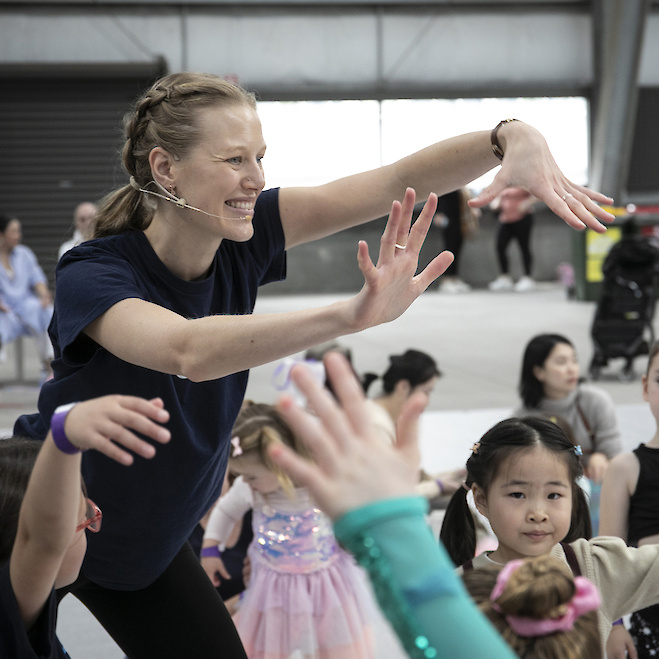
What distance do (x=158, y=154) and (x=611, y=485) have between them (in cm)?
142

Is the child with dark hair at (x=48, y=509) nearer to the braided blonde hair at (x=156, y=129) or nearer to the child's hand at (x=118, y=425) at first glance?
the child's hand at (x=118, y=425)

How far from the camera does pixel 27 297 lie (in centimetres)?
702

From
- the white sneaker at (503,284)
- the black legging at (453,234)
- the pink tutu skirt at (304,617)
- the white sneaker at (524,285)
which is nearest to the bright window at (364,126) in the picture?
the black legging at (453,234)

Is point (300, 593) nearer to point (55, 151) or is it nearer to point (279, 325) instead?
point (279, 325)

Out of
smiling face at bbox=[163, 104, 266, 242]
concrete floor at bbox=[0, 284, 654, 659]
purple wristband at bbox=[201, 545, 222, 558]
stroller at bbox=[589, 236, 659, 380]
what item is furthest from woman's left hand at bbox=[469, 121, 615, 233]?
stroller at bbox=[589, 236, 659, 380]

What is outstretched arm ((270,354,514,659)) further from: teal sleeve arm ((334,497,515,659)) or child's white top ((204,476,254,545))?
child's white top ((204,476,254,545))

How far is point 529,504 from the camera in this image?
1.84 m

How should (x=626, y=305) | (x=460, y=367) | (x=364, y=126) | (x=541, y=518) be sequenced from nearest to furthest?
(x=541, y=518) → (x=626, y=305) → (x=460, y=367) → (x=364, y=126)

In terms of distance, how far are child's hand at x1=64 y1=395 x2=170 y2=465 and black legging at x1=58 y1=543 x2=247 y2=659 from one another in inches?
28.8

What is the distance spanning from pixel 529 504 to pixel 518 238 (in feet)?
37.5

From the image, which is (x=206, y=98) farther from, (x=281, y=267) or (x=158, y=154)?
(x=281, y=267)

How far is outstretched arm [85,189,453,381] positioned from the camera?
123 centimetres

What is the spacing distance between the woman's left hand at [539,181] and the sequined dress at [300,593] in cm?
130

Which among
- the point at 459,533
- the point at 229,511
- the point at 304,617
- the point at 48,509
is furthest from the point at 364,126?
the point at 48,509
